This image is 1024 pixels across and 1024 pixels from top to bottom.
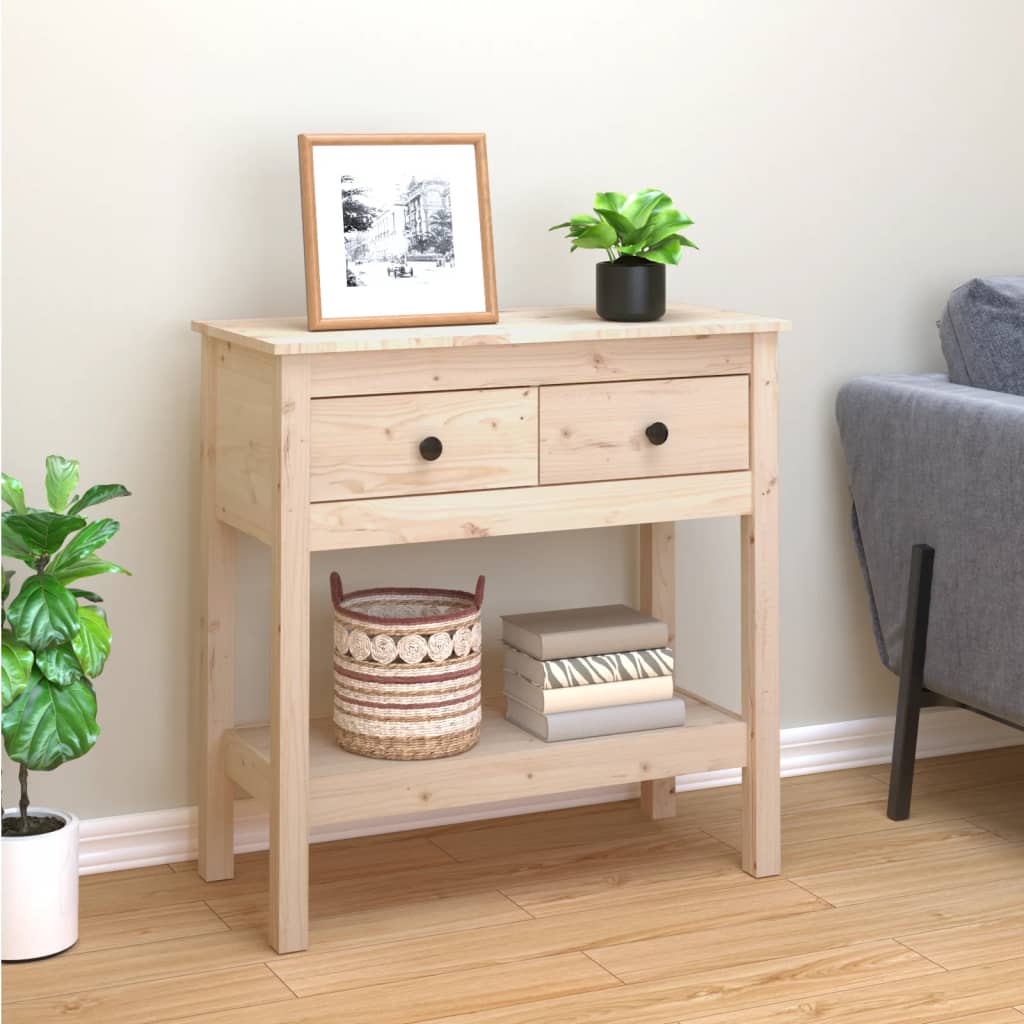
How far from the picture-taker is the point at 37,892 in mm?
2045

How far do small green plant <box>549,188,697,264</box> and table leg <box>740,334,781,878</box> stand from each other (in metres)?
0.20

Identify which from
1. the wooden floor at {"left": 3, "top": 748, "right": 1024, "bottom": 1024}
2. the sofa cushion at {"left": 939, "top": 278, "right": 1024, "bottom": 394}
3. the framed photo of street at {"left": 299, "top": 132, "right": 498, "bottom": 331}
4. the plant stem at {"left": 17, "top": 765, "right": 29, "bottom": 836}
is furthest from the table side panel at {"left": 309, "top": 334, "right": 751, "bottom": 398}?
the wooden floor at {"left": 3, "top": 748, "right": 1024, "bottom": 1024}

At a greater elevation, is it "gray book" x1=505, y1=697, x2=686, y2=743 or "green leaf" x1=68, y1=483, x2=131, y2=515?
"green leaf" x1=68, y1=483, x2=131, y2=515

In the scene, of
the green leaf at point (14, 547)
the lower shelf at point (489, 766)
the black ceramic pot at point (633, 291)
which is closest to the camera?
the green leaf at point (14, 547)

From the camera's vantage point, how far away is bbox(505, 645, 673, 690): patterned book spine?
229 cm

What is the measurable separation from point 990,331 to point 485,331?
35.6 inches

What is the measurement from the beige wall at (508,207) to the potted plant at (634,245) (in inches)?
10.7

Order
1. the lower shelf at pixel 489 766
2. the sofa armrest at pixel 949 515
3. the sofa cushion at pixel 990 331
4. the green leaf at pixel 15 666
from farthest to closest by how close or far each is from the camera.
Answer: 1. the sofa cushion at pixel 990 331
2. the sofa armrest at pixel 949 515
3. the lower shelf at pixel 489 766
4. the green leaf at pixel 15 666

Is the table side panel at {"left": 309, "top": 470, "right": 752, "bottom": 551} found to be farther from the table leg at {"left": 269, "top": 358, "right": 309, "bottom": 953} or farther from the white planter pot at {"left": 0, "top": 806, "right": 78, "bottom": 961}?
the white planter pot at {"left": 0, "top": 806, "right": 78, "bottom": 961}

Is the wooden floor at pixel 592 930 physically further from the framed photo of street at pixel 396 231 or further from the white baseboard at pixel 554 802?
the framed photo of street at pixel 396 231

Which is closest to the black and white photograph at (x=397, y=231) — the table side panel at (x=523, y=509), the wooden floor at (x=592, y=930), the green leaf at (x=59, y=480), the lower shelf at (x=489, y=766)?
the table side panel at (x=523, y=509)

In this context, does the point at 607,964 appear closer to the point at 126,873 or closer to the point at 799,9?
the point at 126,873

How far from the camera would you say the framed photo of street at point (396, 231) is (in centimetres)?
215

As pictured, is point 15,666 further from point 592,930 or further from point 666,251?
point 666,251
